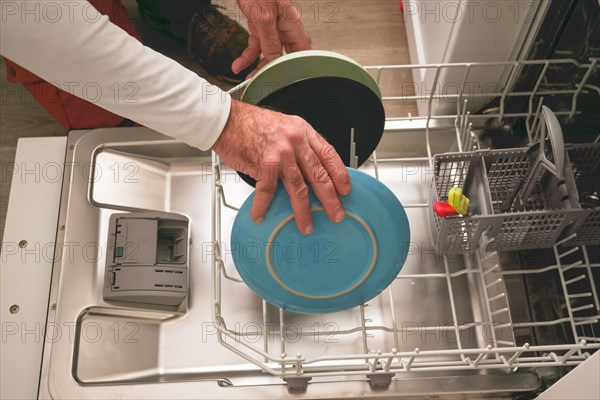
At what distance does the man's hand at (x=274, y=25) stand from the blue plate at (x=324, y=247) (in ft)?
0.93

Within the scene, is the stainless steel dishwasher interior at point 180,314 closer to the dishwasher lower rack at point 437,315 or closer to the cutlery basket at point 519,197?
the dishwasher lower rack at point 437,315

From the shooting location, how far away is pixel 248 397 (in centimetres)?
83

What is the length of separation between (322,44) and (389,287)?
757 millimetres

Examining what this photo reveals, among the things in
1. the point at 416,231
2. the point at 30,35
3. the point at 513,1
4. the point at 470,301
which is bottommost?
the point at 470,301

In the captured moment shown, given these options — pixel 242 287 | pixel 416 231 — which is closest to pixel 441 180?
pixel 416 231

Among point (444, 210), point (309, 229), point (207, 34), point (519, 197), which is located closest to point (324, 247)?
point (309, 229)

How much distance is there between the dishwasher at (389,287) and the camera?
83 centimetres

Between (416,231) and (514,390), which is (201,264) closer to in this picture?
(416,231)

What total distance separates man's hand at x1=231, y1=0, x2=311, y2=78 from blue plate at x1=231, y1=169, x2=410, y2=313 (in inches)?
11.2

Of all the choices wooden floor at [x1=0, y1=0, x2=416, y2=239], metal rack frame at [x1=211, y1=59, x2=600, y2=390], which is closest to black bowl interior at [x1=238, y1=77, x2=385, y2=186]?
metal rack frame at [x1=211, y1=59, x2=600, y2=390]

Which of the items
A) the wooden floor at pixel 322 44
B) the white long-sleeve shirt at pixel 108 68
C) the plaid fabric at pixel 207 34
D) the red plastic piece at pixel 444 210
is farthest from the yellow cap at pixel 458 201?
the plaid fabric at pixel 207 34

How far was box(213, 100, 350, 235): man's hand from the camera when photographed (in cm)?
70

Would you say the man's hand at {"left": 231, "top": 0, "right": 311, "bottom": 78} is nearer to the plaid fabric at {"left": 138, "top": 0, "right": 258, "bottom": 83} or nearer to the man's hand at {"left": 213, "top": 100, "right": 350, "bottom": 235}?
the man's hand at {"left": 213, "top": 100, "right": 350, "bottom": 235}

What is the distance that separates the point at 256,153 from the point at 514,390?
1.63 ft
